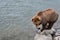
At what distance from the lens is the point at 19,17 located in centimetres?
319

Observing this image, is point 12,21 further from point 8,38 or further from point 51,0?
point 51,0

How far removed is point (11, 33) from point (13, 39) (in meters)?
0.16

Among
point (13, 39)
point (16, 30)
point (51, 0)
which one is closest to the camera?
point (13, 39)

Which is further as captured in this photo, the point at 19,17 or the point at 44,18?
the point at 19,17

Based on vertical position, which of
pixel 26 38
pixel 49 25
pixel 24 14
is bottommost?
pixel 26 38

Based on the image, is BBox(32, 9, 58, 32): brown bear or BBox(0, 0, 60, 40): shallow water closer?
BBox(32, 9, 58, 32): brown bear

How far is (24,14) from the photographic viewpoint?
332cm

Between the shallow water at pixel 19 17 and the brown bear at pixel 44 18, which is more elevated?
the brown bear at pixel 44 18

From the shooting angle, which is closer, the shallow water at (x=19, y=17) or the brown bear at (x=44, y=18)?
the brown bear at (x=44, y=18)

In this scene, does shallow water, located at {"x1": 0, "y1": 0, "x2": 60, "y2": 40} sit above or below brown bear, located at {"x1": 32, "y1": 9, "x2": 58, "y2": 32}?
below

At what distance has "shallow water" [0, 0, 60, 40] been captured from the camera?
8.57 ft

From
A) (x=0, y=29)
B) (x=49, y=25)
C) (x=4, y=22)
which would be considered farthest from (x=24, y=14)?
(x=49, y=25)

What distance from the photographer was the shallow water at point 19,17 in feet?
8.57

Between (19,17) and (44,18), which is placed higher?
(44,18)
